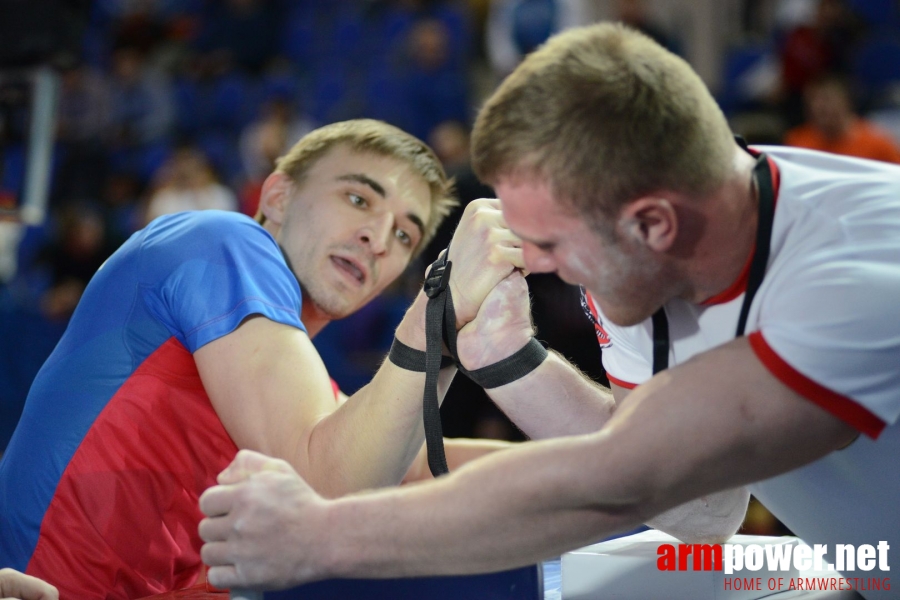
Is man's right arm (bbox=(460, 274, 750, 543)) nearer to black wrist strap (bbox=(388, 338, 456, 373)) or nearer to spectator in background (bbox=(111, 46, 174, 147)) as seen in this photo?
black wrist strap (bbox=(388, 338, 456, 373))

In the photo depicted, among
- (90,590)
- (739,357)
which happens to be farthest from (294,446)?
(739,357)

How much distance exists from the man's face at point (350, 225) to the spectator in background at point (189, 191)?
16.1ft

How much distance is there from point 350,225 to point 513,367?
2.26 feet

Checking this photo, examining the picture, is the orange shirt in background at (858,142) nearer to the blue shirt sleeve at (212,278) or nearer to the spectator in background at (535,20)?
the spectator in background at (535,20)

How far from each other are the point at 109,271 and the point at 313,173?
25.5 inches

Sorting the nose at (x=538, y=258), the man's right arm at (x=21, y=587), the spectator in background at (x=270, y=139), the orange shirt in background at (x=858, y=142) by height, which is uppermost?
the spectator in background at (x=270, y=139)

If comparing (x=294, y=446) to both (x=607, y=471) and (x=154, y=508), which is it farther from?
(x=607, y=471)

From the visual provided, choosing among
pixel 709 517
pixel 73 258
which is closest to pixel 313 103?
pixel 73 258

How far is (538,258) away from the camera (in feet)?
4.71

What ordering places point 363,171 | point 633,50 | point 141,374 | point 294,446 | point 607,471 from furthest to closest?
point 363,171 → point 141,374 → point 294,446 → point 633,50 → point 607,471

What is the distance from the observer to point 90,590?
1818 mm

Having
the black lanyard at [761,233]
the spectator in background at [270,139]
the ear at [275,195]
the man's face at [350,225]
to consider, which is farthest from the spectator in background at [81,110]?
the black lanyard at [761,233]

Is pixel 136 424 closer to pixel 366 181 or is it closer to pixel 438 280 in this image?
pixel 438 280

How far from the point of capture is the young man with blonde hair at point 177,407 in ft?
5.91
